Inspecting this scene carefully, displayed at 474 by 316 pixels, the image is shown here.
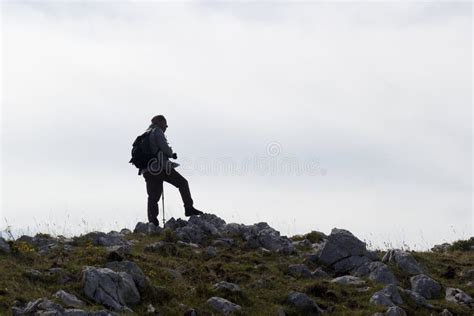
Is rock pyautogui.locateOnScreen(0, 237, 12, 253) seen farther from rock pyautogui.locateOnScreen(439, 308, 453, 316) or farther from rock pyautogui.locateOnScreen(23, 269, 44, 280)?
rock pyautogui.locateOnScreen(439, 308, 453, 316)

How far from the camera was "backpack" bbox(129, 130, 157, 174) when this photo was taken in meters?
21.0

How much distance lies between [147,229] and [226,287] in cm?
650

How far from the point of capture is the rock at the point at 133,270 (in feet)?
45.0

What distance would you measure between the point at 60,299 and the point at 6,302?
3.13 ft

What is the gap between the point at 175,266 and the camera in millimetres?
15695

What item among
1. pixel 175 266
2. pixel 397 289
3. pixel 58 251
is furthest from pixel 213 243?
pixel 397 289

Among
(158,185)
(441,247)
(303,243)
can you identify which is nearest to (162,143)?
(158,185)

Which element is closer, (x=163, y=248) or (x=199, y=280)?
(x=199, y=280)

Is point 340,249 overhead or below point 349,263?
overhead

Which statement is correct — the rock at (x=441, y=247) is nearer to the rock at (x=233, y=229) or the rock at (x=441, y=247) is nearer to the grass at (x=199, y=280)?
the grass at (x=199, y=280)

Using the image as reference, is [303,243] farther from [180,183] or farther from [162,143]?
[162,143]

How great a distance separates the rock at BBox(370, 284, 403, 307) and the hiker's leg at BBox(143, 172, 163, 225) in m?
8.78

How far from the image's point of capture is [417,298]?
14.9 m

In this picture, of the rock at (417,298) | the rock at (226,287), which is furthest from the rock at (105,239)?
the rock at (417,298)
